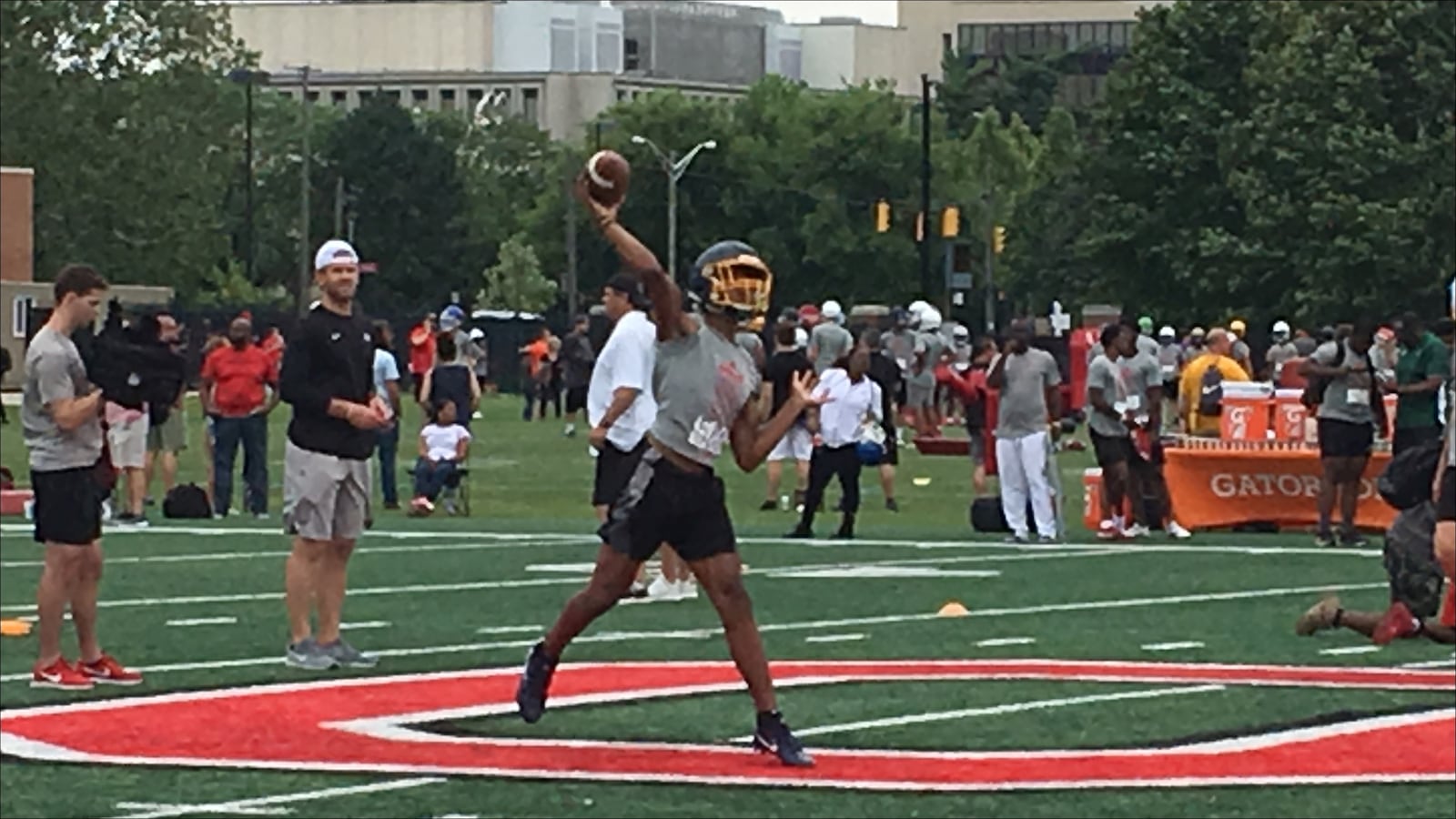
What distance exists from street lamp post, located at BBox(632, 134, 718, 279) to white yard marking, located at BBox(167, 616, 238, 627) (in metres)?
72.9

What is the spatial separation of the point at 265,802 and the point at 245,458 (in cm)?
1848

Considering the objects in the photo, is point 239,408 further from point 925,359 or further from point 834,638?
point 925,359

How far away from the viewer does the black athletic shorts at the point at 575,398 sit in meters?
52.6

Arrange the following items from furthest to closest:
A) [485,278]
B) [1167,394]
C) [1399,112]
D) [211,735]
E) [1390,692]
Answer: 1. [485,278]
2. [1399,112]
3. [1167,394]
4. [1390,692]
5. [211,735]

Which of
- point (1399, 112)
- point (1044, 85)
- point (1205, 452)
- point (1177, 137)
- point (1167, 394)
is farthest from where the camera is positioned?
point (1044, 85)

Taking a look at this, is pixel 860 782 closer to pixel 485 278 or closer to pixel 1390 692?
pixel 1390 692

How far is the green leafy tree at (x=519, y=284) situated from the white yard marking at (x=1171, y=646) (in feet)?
306

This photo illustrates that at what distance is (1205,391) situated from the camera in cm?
3073

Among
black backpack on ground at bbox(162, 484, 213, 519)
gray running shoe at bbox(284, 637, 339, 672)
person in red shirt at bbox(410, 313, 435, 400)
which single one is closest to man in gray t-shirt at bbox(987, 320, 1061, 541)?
black backpack on ground at bbox(162, 484, 213, 519)

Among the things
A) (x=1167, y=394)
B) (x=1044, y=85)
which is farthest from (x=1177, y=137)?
(x=1044, y=85)

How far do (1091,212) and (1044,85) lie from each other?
74123 millimetres

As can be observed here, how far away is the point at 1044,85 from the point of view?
15812cm

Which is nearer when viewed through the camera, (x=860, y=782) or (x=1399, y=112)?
(x=860, y=782)

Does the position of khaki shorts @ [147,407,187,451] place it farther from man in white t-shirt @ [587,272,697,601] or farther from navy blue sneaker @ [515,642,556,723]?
navy blue sneaker @ [515,642,556,723]
